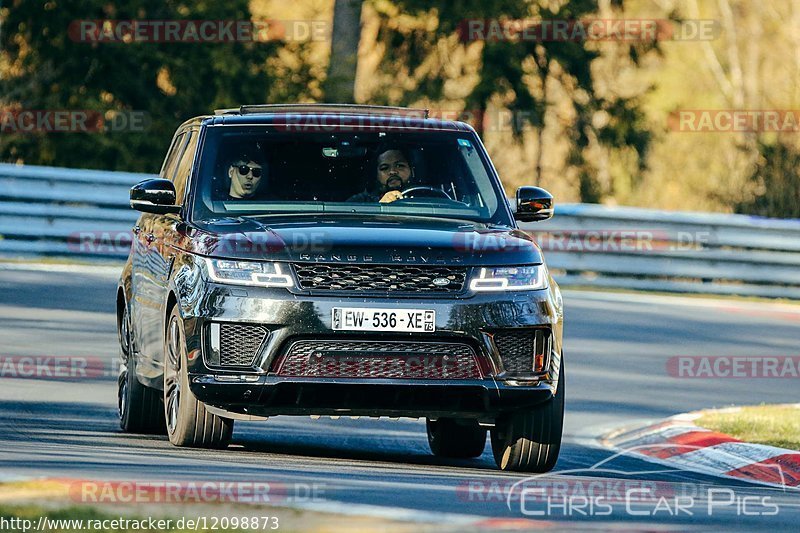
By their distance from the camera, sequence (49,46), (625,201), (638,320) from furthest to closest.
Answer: (625,201), (49,46), (638,320)

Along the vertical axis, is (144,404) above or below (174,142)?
below

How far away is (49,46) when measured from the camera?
32.1 m

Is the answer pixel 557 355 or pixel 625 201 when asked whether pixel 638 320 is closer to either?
pixel 557 355

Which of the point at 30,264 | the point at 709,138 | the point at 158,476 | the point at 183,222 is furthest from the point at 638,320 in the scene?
the point at 709,138

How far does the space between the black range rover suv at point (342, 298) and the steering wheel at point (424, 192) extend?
1 centimetres

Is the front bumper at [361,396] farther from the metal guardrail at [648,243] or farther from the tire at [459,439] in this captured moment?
the metal guardrail at [648,243]

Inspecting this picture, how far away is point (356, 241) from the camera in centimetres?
979

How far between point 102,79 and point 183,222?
22279 mm

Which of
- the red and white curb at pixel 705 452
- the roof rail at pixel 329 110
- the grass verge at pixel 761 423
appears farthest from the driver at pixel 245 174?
the grass verge at pixel 761 423

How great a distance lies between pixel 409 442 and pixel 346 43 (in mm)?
21409

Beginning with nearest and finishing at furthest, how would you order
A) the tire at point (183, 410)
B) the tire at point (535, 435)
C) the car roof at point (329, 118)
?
the tire at point (183, 410), the tire at point (535, 435), the car roof at point (329, 118)

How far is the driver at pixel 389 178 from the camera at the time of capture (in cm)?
1085

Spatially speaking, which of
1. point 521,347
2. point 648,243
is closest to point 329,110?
point 521,347

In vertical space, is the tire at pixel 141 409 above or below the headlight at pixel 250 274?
below
